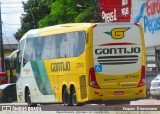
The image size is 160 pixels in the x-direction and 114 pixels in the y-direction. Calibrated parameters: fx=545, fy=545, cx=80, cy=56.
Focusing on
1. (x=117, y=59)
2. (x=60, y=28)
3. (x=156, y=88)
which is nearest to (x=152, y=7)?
(x=156, y=88)

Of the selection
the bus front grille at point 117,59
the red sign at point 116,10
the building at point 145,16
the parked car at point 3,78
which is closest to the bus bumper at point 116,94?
the bus front grille at point 117,59

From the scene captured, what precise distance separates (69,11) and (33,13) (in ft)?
62.0

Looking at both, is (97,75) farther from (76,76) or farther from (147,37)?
(147,37)

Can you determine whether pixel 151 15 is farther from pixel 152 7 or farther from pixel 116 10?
pixel 116 10

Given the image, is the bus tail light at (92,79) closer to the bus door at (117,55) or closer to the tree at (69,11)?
the bus door at (117,55)

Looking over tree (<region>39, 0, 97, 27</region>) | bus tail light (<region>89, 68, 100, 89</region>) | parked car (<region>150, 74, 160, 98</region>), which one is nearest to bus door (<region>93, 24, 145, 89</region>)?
bus tail light (<region>89, 68, 100, 89</region>)

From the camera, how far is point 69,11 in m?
52.2

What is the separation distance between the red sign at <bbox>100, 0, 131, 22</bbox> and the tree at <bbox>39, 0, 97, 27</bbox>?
150 inches

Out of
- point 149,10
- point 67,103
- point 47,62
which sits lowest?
point 67,103

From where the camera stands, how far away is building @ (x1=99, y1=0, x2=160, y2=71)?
39438mm

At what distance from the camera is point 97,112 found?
14211 millimetres

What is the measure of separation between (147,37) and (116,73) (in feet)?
71.1

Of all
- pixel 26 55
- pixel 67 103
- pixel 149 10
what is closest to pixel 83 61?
pixel 67 103

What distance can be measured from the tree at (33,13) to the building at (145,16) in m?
22.9
